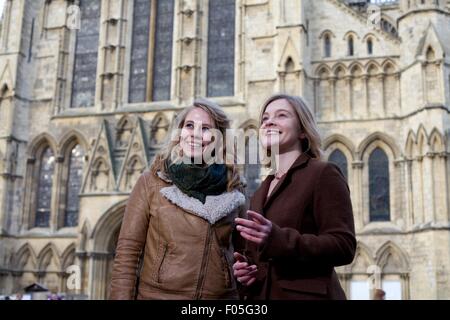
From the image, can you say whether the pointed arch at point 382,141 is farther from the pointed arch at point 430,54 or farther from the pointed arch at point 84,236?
the pointed arch at point 84,236

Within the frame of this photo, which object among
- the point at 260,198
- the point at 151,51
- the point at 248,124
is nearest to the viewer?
the point at 260,198

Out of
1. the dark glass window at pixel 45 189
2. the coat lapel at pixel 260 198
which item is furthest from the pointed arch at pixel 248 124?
the coat lapel at pixel 260 198

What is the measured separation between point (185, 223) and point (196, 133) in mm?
488

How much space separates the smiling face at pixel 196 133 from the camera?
118 inches

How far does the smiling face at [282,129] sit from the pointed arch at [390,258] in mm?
13052

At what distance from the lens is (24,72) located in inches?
730

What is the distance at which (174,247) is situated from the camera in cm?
282

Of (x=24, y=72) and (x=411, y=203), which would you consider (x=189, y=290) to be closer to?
(x=411, y=203)

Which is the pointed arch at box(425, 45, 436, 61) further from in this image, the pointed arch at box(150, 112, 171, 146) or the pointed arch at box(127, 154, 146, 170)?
the pointed arch at box(127, 154, 146, 170)

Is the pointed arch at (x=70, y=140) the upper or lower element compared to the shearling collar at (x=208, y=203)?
upper

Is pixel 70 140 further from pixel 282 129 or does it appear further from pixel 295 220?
pixel 295 220

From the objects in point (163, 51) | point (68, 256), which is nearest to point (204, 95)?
point (163, 51)

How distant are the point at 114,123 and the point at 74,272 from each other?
4.61 metres
